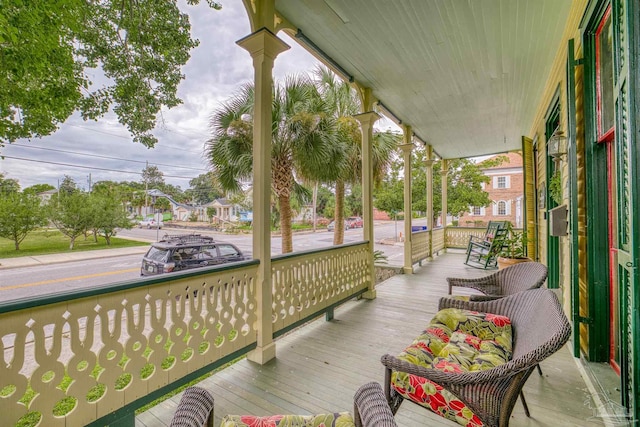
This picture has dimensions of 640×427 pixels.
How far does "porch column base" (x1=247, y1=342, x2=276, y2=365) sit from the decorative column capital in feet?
8.27

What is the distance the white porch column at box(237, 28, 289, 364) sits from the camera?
2471 millimetres

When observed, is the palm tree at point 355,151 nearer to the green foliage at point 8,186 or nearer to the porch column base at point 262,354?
the porch column base at point 262,354

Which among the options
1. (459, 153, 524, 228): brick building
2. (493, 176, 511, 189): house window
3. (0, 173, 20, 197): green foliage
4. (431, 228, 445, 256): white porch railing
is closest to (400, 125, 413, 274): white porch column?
(431, 228, 445, 256): white porch railing

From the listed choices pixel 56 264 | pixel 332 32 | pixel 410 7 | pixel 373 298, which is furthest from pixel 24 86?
pixel 373 298

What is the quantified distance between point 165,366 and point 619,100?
2.78 metres

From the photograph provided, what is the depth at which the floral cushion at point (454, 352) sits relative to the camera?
1.36m

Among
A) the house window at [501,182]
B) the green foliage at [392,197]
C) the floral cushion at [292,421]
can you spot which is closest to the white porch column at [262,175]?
the floral cushion at [292,421]

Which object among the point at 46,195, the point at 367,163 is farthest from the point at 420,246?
the point at 46,195

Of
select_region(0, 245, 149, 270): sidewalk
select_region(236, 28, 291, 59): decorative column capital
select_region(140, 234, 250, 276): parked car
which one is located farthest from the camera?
select_region(140, 234, 250, 276): parked car

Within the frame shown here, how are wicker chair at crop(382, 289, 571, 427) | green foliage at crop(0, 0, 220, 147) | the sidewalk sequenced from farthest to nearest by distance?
the sidewalk → green foliage at crop(0, 0, 220, 147) → wicker chair at crop(382, 289, 571, 427)

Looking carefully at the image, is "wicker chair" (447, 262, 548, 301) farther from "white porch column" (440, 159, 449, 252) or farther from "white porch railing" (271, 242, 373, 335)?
"white porch column" (440, 159, 449, 252)

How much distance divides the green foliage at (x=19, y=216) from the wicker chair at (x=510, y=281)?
334 cm

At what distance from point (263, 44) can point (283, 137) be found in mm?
2351

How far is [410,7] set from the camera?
250cm
